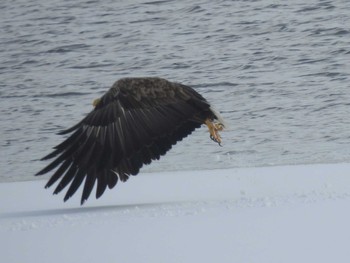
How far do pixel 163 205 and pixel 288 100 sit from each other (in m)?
4.54

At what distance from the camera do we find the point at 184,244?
4.33 meters

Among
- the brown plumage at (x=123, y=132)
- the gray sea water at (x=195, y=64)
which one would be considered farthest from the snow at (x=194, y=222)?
the gray sea water at (x=195, y=64)

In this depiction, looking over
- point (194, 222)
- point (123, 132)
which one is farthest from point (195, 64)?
point (194, 222)

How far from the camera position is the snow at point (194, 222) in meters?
4.15

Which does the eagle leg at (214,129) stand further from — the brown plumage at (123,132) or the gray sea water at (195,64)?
the gray sea water at (195,64)

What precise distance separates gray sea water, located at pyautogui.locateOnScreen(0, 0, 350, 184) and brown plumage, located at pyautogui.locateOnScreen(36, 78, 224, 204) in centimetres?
281

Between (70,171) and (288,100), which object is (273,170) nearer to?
(70,171)

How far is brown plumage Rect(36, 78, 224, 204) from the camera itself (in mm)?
5211

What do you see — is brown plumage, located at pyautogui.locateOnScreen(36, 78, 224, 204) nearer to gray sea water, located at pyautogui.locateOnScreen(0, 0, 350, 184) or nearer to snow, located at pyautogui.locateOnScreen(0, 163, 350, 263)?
snow, located at pyautogui.locateOnScreen(0, 163, 350, 263)

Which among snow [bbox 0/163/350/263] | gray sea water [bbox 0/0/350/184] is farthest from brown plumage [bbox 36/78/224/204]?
gray sea water [bbox 0/0/350/184]

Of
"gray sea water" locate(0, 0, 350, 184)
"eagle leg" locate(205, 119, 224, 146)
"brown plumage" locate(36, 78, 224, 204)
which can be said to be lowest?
"gray sea water" locate(0, 0, 350, 184)

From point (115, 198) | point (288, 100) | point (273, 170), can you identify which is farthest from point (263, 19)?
→ point (115, 198)

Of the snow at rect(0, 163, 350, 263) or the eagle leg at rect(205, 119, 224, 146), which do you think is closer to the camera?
the snow at rect(0, 163, 350, 263)

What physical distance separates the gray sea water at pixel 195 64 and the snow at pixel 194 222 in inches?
86.3
